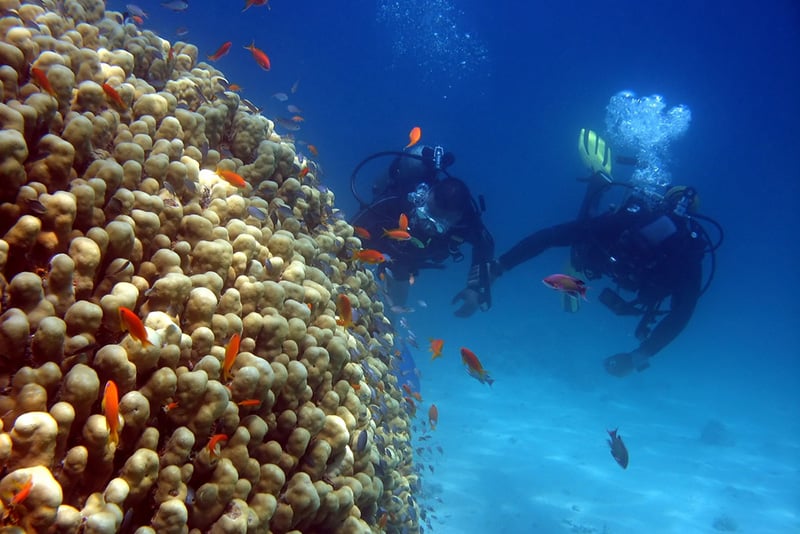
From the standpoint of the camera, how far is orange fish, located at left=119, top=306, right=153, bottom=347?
1664mm

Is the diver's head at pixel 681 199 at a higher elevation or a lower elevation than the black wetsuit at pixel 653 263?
higher

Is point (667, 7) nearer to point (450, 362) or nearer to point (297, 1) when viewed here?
point (297, 1)

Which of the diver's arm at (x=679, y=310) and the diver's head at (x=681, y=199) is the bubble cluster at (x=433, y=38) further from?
the diver's arm at (x=679, y=310)

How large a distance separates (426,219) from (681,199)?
16.8 ft

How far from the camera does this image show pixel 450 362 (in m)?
28.0

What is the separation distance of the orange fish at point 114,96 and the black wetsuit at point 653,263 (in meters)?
7.87

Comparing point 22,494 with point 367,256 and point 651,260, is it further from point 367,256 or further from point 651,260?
point 651,260

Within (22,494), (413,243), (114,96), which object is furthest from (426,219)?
(22,494)

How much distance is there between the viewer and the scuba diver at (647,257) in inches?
319

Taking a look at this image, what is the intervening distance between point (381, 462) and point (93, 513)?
181cm

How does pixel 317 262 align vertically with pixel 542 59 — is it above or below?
below

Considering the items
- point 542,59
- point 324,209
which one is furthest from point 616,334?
point 324,209

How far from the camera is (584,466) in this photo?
1484 cm

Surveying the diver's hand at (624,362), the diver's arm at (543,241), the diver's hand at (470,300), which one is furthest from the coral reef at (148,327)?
the diver's arm at (543,241)
